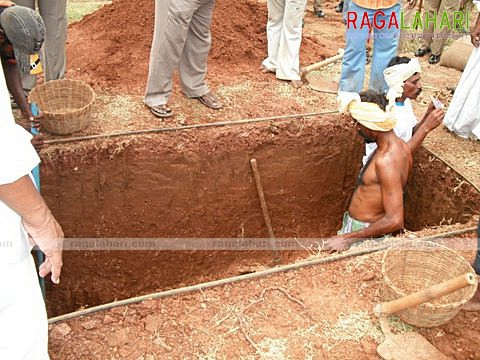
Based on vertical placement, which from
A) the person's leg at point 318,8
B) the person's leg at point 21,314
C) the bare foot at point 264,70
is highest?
the person's leg at point 21,314

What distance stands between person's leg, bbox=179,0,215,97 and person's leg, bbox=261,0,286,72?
1.17 metres

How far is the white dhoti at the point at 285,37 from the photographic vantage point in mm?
5613

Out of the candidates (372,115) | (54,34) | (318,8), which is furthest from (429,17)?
(54,34)

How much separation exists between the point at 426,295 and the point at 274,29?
4.28 metres

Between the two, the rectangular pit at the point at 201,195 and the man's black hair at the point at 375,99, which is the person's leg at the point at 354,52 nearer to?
the rectangular pit at the point at 201,195

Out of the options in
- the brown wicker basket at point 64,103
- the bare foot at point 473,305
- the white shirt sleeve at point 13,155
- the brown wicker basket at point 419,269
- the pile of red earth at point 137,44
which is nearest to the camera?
the white shirt sleeve at point 13,155

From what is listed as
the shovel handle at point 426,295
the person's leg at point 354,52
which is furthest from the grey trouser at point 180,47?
the shovel handle at point 426,295

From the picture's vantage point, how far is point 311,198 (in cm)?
552

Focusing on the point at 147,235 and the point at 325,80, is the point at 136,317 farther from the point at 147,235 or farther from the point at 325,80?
the point at 325,80

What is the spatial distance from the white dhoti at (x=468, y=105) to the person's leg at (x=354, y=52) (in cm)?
104

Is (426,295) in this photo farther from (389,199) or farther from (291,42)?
(291,42)

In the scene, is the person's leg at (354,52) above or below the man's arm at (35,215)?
below

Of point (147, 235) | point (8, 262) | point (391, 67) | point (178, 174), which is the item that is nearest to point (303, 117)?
point (391, 67)

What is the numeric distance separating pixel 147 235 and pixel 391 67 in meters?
2.85
